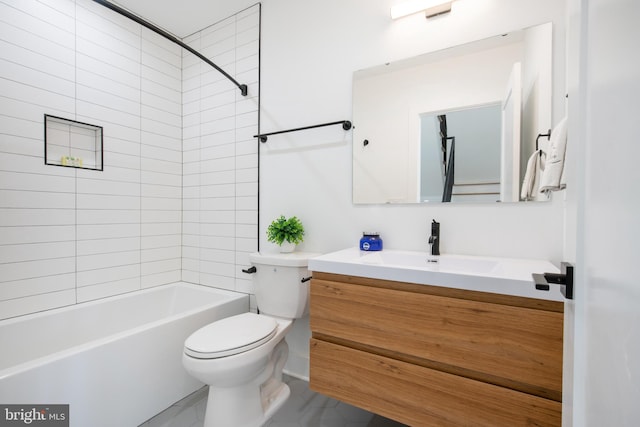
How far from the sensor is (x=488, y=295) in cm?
100

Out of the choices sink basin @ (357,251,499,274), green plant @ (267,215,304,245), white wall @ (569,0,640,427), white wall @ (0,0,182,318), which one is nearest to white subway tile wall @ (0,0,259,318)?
white wall @ (0,0,182,318)

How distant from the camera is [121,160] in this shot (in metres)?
2.16

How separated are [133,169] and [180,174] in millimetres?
388

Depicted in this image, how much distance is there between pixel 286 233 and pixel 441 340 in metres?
1.06

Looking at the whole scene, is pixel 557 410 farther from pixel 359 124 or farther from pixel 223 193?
pixel 223 193

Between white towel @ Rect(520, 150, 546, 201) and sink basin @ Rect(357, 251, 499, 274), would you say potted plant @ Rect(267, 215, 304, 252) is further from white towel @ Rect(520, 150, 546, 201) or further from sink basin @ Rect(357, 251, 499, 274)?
white towel @ Rect(520, 150, 546, 201)

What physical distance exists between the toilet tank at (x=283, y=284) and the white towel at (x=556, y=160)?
3.77 ft

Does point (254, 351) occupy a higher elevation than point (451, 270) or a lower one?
lower

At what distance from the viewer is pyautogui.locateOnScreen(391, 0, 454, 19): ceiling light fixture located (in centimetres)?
148

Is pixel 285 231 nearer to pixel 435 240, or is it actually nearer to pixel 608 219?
pixel 435 240

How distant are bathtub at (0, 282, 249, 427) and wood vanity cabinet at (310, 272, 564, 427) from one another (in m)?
0.93

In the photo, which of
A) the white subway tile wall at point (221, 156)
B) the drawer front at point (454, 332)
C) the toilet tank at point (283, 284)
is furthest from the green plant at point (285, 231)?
the drawer front at point (454, 332)

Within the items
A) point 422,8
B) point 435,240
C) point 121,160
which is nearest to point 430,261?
point 435,240

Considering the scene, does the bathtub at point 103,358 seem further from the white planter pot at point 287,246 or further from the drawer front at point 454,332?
the drawer front at point 454,332
